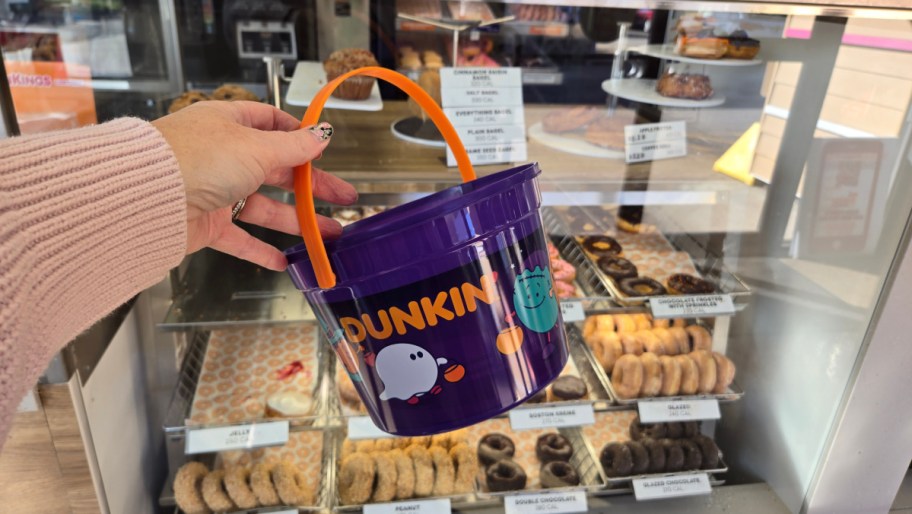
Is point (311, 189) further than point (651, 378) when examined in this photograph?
No

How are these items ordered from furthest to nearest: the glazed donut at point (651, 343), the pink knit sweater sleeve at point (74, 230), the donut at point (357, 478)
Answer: the glazed donut at point (651, 343)
the donut at point (357, 478)
the pink knit sweater sleeve at point (74, 230)

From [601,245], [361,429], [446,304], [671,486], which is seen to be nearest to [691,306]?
[601,245]

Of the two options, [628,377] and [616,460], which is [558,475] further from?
[628,377]

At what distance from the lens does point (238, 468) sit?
1.35 metres

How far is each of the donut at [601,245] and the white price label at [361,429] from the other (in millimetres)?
732

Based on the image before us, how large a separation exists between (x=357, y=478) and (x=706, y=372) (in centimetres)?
88

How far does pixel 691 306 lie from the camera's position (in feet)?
4.64

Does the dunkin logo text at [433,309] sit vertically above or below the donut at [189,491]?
above

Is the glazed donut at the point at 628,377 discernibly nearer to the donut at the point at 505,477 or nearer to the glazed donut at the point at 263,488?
the donut at the point at 505,477

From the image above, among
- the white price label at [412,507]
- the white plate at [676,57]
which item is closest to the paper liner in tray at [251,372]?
the white price label at [412,507]

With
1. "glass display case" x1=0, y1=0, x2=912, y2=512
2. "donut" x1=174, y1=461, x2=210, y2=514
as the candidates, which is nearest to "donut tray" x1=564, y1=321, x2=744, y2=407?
"glass display case" x1=0, y1=0, x2=912, y2=512

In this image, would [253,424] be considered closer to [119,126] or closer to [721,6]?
[119,126]

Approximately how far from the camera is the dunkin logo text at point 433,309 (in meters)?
0.65

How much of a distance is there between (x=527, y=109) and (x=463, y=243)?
94 cm
